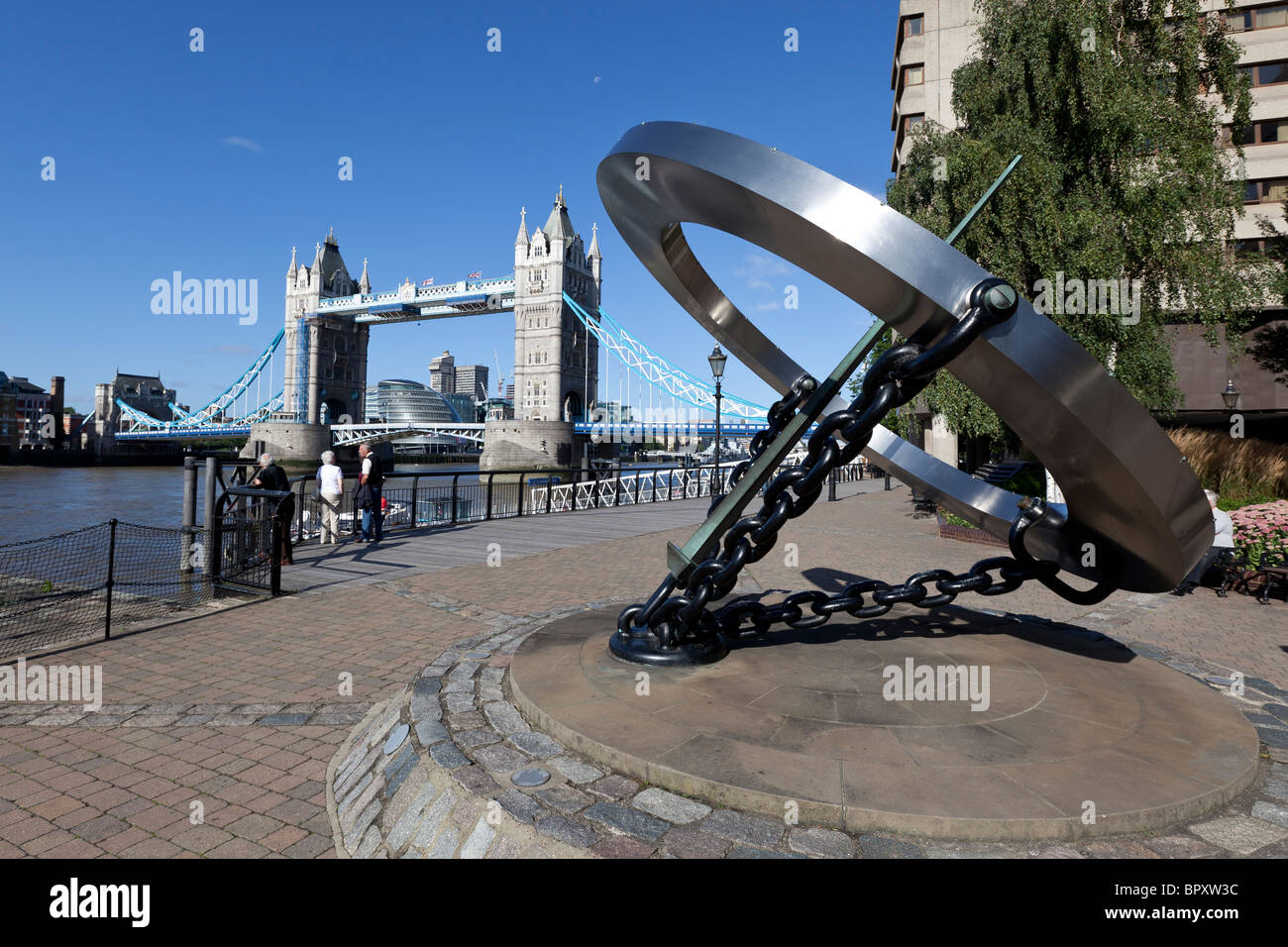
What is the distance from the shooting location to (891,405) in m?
3.90

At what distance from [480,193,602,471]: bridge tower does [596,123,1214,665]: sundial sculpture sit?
65.3 metres

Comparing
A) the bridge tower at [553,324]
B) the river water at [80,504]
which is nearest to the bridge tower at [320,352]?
the bridge tower at [553,324]

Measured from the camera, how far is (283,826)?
3227 mm

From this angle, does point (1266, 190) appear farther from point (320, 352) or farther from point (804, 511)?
point (320, 352)

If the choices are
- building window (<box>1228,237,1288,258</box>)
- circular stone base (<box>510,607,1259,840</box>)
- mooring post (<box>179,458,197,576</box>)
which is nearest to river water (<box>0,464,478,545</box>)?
mooring post (<box>179,458,197,576</box>)

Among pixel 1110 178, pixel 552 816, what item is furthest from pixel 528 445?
pixel 552 816

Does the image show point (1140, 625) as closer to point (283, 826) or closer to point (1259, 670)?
point (1259, 670)

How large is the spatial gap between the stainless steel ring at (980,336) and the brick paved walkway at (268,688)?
2446mm

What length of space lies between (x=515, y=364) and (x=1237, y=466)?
223ft

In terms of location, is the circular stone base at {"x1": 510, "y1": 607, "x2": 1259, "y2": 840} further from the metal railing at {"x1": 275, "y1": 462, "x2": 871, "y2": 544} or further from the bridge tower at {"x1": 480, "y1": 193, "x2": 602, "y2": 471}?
the bridge tower at {"x1": 480, "y1": 193, "x2": 602, "y2": 471}

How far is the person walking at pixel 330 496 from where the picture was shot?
36.3ft

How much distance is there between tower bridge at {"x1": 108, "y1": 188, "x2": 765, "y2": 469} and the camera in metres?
65.4
